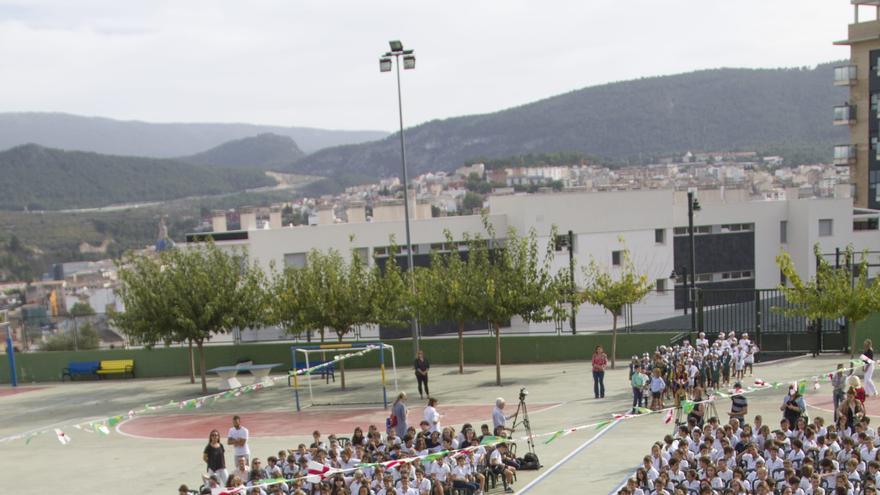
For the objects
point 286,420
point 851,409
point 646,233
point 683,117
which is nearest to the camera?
point 851,409

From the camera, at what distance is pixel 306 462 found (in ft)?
56.1

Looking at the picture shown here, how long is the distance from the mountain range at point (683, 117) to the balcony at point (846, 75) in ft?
289

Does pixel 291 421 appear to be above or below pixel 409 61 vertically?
below

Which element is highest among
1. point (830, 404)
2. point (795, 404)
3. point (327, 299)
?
point (327, 299)

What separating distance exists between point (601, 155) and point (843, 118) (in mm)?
105428

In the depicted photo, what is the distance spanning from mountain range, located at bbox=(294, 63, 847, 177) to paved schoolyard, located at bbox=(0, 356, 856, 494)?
436 ft

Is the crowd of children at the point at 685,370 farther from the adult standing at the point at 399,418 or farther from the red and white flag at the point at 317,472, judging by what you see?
the red and white flag at the point at 317,472

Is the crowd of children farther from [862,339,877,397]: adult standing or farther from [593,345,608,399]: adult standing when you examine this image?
[862,339,877,397]: adult standing

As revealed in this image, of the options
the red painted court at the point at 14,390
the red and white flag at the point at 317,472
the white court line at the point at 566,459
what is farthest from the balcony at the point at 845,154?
the red and white flag at the point at 317,472

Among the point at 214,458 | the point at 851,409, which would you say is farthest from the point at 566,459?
the point at 214,458

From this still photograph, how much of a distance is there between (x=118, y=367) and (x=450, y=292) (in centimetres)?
1545

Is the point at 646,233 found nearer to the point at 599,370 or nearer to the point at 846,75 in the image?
the point at 846,75

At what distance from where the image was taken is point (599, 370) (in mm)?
25172

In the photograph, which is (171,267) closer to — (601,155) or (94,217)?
(94,217)
